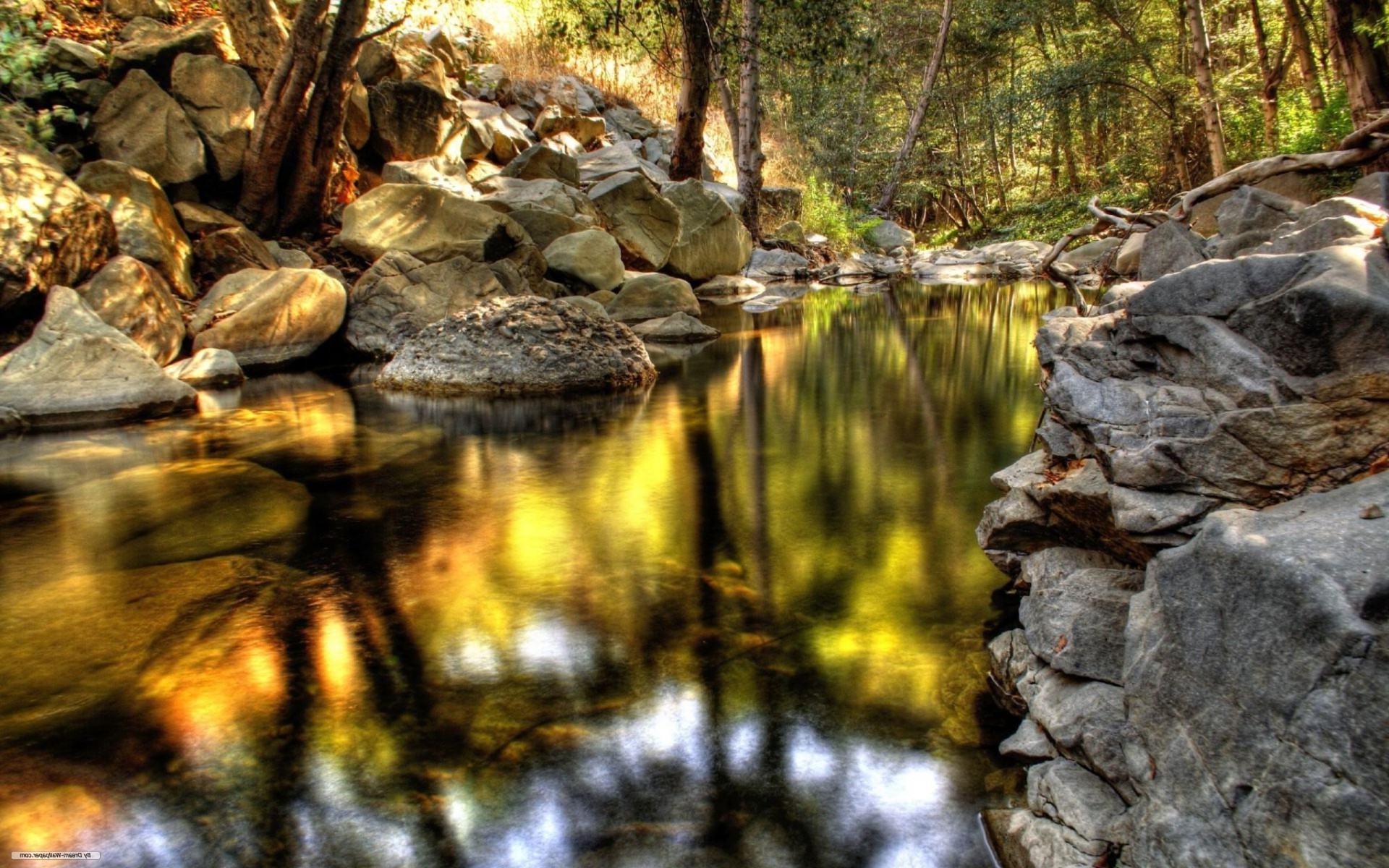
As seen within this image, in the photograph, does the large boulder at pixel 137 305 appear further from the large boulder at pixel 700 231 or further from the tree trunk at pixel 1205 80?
the tree trunk at pixel 1205 80

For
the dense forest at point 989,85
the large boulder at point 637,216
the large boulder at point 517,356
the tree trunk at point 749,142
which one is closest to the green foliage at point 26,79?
the large boulder at point 517,356

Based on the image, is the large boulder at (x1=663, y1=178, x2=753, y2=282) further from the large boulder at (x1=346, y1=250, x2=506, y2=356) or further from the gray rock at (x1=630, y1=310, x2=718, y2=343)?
the large boulder at (x1=346, y1=250, x2=506, y2=356)

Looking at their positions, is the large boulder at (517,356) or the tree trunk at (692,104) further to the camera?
the tree trunk at (692,104)

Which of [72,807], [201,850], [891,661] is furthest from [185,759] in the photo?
[891,661]

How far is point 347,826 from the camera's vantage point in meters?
2.12

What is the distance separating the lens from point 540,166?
47.7 feet

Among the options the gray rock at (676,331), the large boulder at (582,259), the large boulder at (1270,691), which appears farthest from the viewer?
the large boulder at (582,259)

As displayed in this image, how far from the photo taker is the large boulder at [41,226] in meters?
6.81

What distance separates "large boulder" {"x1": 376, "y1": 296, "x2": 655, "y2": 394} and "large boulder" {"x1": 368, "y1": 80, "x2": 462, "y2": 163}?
6685 mm

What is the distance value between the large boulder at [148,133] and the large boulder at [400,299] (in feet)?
8.77

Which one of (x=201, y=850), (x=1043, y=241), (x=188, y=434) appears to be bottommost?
(x=201, y=850)

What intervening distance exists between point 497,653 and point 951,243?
27.0 m

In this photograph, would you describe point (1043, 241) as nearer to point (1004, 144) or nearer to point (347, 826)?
point (1004, 144)

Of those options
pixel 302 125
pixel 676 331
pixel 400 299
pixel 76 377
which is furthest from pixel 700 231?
pixel 76 377
